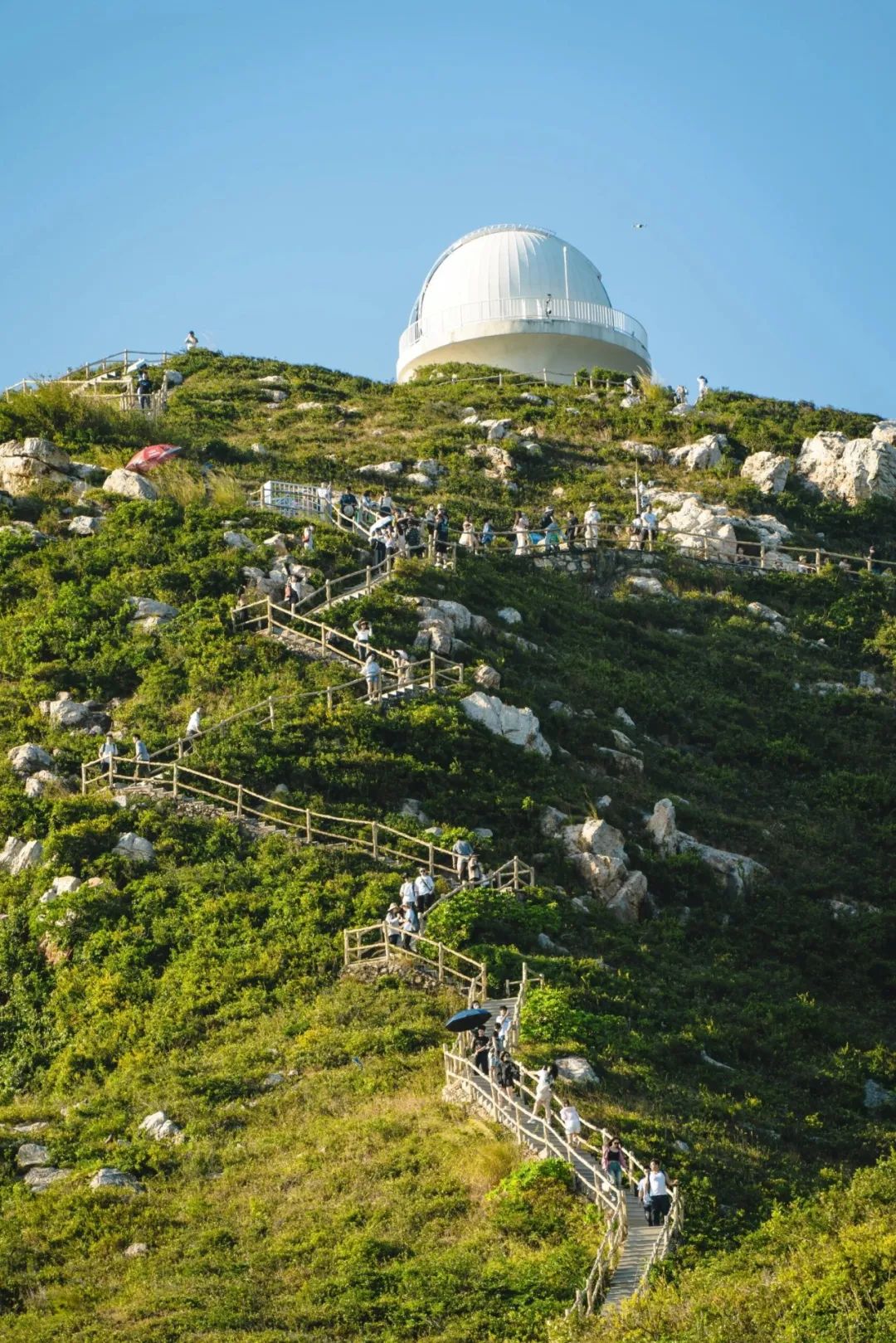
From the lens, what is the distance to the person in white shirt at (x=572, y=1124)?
28953mm

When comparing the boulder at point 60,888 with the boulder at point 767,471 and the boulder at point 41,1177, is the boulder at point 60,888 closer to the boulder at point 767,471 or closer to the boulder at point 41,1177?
the boulder at point 41,1177

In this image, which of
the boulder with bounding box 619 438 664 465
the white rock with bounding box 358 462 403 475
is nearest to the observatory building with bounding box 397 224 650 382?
the boulder with bounding box 619 438 664 465

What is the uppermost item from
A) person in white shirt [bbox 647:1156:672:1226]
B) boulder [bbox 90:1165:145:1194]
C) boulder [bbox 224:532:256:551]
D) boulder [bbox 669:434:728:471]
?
boulder [bbox 669:434:728:471]

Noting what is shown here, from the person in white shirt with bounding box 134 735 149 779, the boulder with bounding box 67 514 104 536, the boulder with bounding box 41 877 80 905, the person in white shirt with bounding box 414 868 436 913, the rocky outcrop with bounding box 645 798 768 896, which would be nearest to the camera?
the person in white shirt with bounding box 414 868 436 913

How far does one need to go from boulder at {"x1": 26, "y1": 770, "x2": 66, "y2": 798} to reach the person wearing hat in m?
9.70

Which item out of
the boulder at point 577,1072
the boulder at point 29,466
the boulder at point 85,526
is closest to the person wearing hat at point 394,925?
the boulder at point 577,1072

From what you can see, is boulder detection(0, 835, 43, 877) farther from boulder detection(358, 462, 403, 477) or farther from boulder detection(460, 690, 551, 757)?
boulder detection(358, 462, 403, 477)

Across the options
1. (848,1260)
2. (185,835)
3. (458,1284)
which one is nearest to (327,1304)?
(458,1284)

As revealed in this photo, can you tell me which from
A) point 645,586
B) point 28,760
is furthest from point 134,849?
point 645,586

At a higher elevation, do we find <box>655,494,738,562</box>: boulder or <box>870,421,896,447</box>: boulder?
<box>870,421,896,447</box>: boulder

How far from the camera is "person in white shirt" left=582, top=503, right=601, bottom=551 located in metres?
63.0

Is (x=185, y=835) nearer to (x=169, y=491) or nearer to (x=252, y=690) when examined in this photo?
(x=252, y=690)

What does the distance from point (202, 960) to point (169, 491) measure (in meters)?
24.3

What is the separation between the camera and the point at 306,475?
220 ft
